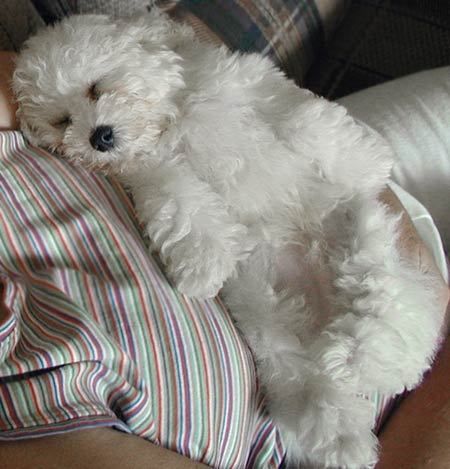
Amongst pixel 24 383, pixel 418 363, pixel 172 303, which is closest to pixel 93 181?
pixel 172 303

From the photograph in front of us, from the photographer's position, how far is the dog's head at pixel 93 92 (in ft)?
3.83

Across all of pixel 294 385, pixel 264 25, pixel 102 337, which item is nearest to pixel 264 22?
pixel 264 25

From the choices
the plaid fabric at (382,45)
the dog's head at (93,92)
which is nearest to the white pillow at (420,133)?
the plaid fabric at (382,45)

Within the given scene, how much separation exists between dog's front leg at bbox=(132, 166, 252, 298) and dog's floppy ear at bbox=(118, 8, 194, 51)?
1.01 feet

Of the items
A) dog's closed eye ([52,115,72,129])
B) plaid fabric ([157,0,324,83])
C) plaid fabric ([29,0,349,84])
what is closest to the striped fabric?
dog's closed eye ([52,115,72,129])

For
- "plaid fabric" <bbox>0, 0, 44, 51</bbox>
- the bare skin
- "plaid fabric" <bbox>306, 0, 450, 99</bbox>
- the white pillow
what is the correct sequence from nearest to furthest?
the bare skin → "plaid fabric" <bbox>0, 0, 44, 51</bbox> → the white pillow → "plaid fabric" <bbox>306, 0, 450, 99</bbox>

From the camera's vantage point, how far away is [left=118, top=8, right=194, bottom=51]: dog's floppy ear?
4.15ft

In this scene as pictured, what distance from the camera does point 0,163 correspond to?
1039 mm

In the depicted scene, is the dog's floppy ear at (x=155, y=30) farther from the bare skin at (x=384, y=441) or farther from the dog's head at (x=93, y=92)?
the bare skin at (x=384, y=441)

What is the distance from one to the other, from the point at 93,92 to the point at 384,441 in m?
0.91

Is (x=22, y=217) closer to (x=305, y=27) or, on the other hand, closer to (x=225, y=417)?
(x=225, y=417)

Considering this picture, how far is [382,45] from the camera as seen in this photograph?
1999 mm

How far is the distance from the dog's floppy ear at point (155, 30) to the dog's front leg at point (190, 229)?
12.1 inches

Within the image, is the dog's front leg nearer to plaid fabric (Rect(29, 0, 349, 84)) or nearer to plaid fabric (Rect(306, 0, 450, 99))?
plaid fabric (Rect(29, 0, 349, 84))
